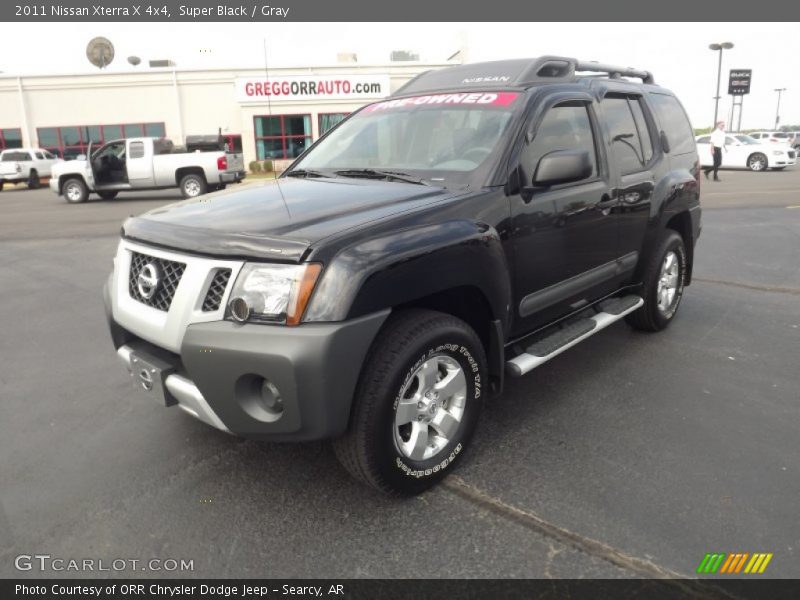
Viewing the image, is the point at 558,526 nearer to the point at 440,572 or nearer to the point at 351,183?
the point at 440,572

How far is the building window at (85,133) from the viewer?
3234 centimetres

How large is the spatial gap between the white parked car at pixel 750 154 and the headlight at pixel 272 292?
25644 millimetres

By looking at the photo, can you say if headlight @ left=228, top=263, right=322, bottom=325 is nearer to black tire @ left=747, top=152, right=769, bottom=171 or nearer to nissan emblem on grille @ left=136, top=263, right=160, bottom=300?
nissan emblem on grille @ left=136, top=263, right=160, bottom=300

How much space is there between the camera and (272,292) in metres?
2.37

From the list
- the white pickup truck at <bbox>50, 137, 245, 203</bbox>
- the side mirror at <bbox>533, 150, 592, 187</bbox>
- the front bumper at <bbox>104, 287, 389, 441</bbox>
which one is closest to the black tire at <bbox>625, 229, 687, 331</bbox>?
the side mirror at <bbox>533, 150, 592, 187</bbox>

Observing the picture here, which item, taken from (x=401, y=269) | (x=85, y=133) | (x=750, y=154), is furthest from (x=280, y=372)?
(x=85, y=133)

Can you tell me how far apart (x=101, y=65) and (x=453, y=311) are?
39.1 m

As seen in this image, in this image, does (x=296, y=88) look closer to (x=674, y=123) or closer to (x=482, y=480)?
(x=674, y=123)

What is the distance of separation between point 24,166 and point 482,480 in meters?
30.3

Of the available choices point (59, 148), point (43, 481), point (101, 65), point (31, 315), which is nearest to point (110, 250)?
point (31, 315)

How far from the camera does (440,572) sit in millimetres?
2330

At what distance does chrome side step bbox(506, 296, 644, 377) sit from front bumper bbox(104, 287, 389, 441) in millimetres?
1099

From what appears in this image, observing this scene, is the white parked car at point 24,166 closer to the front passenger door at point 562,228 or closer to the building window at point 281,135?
the building window at point 281,135

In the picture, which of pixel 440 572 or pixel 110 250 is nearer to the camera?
pixel 440 572
